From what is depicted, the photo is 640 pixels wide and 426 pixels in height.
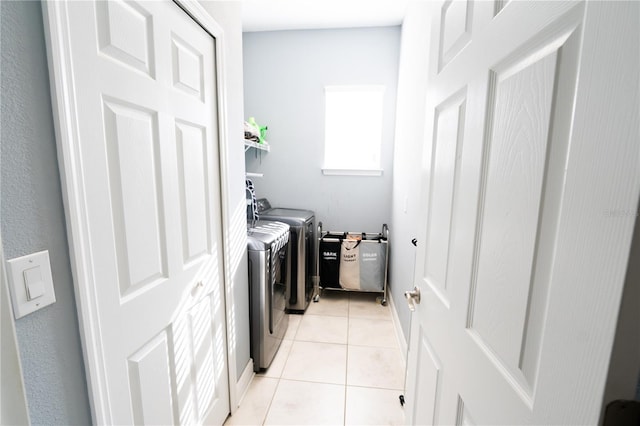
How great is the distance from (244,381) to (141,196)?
4.72 feet

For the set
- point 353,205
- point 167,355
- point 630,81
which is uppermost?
point 630,81

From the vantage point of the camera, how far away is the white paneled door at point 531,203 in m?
0.33

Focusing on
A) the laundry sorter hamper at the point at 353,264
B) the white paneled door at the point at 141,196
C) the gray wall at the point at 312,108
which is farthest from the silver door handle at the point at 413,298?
the gray wall at the point at 312,108

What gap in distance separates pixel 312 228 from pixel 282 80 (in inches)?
68.9

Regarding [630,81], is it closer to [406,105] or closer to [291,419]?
[291,419]

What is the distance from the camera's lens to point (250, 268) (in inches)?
70.3

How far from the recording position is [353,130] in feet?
10.4

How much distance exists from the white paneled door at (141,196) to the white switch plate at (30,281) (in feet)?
0.20

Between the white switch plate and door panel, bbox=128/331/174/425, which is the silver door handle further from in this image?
the white switch plate

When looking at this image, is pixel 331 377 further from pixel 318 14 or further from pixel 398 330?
pixel 318 14

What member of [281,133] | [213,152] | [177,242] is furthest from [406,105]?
[177,242]

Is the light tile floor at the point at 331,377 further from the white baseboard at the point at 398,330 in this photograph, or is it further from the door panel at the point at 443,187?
the door panel at the point at 443,187

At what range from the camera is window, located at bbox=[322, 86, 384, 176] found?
3078 millimetres

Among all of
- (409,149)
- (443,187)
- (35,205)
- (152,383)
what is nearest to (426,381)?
(443,187)
